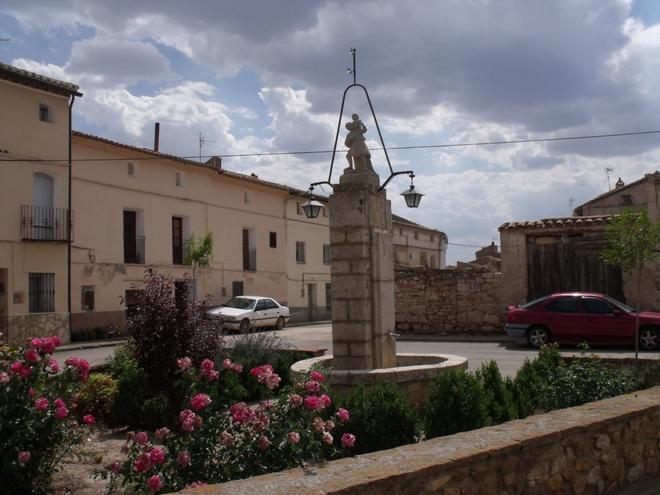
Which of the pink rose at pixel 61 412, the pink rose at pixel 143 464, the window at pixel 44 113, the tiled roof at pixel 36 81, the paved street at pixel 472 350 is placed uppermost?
the tiled roof at pixel 36 81

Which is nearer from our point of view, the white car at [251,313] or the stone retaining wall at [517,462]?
the stone retaining wall at [517,462]

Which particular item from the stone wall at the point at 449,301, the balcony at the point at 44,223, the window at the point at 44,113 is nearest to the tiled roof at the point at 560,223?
the stone wall at the point at 449,301

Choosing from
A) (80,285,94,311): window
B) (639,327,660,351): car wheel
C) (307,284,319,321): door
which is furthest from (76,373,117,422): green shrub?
(307,284,319,321): door

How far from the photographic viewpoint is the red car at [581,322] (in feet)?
51.0

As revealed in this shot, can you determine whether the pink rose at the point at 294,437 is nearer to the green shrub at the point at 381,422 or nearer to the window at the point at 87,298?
the green shrub at the point at 381,422

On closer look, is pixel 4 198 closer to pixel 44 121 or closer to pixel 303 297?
pixel 44 121

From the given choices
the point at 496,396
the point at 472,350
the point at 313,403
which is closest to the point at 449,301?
the point at 472,350

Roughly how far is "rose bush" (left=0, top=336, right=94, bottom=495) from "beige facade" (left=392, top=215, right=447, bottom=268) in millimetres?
37260

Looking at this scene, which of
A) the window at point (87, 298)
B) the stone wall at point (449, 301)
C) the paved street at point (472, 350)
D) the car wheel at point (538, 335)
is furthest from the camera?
the window at point (87, 298)

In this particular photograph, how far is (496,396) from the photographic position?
6074 millimetres

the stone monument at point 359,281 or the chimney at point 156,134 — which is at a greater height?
the chimney at point 156,134

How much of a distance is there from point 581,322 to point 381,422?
12025 millimetres

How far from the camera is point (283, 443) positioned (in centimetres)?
388

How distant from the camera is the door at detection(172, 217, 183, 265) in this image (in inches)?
1150
